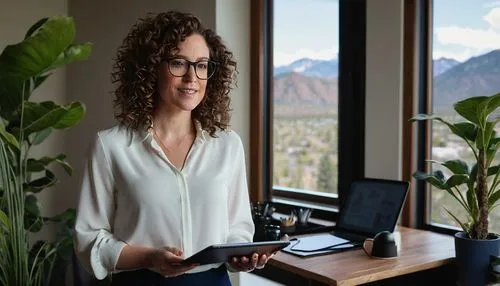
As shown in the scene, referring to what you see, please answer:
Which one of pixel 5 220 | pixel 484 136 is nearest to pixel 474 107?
pixel 484 136

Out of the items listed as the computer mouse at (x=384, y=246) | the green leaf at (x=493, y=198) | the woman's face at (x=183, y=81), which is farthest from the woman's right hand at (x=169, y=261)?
the green leaf at (x=493, y=198)

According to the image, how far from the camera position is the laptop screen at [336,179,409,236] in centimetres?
205

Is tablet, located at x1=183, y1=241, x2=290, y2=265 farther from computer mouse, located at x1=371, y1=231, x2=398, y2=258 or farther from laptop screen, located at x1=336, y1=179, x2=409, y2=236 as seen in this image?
laptop screen, located at x1=336, y1=179, x2=409, y2=236

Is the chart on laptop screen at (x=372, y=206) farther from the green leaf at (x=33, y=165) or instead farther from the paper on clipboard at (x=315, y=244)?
the green leaf at (x=33, y=165)

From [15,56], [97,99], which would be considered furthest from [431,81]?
[97,99]

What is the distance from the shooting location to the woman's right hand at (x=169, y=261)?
4.08 ft

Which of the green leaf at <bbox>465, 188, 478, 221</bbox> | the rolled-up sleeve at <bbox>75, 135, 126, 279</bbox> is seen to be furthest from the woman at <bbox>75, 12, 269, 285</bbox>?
the green leaf at <bbox>465, 188, 478, 221</bbox>

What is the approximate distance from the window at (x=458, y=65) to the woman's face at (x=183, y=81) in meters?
1.27

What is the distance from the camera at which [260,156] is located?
303 centimetres

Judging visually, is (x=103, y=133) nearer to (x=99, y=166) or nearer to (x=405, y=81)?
(x=99, y=166)

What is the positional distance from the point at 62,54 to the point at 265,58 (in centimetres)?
127

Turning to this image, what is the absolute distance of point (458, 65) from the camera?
2.23 m

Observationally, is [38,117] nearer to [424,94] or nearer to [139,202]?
[139,202]

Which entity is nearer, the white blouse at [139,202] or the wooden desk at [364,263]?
the white blouse at [139,202]
